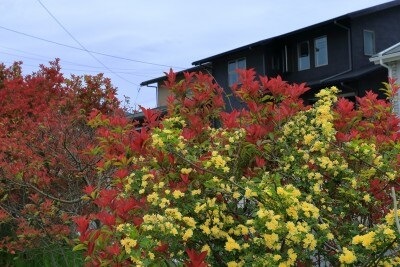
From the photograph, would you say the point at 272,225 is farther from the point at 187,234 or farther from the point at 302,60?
the point at 302,60

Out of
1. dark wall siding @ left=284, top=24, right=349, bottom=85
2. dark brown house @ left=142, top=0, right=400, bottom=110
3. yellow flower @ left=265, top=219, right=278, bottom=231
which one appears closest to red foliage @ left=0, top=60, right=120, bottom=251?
yellow flower @ left=265, top=219, right=278, bottom=231

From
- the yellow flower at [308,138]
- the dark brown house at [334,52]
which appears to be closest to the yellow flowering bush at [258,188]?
the yellow flower at [308,138]

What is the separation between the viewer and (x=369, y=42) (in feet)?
71.6

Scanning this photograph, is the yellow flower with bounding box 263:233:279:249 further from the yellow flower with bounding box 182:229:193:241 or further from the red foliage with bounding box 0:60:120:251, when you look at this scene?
the red foliage with bounding box 0:60:120:251

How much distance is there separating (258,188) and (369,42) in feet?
66.6

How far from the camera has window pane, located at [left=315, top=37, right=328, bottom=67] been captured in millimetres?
22188

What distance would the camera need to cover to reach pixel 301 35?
22938 millimetres

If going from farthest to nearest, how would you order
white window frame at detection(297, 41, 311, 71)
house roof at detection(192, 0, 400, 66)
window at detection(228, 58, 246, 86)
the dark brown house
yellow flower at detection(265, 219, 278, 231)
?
window at detection(228, 58, 246, 86)
white window frame at detection(297, 41, 311, 71)
house roof at detection(192, 0, 400, 66)
the dark brown house
yellow flower at detection(265, 219, 278, 231)

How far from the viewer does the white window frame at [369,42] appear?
70.8 ft

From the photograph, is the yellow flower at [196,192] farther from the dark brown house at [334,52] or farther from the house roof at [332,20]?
the house roof at [332,20]

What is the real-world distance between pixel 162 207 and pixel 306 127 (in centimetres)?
103

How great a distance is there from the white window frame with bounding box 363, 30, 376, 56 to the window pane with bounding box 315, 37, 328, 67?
1457 mm

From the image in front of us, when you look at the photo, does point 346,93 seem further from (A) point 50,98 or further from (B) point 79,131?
(B) point 79,131

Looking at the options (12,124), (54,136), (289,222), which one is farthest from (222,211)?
(12,124)
